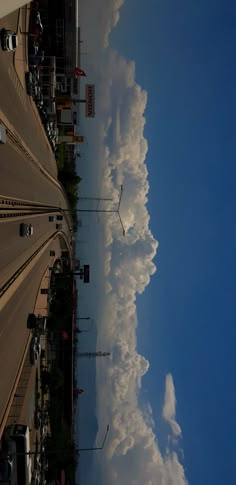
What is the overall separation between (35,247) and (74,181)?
47.8m

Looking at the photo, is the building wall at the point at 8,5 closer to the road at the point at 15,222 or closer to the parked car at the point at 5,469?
the road at the point at 15,222

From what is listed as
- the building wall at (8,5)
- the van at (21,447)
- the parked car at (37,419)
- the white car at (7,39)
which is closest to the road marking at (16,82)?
the white car at (7,39)

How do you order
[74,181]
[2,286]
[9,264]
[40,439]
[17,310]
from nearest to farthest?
1. [2,286]
2. [9,264]
3. [17,310]
4. [40,439]
5. [74,181]

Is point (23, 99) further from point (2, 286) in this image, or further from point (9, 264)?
point (2, 286)

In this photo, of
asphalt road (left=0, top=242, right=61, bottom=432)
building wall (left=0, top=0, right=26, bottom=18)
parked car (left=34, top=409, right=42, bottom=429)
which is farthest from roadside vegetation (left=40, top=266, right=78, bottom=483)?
building wall (left=0, top=0, right=26, bottom=18)

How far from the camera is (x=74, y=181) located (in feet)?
274

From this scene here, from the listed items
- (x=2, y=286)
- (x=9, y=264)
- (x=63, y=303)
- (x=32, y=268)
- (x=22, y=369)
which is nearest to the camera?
(x=2, y=286)

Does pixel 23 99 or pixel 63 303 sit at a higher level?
pixel 23 99

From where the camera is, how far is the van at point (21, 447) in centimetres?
2578

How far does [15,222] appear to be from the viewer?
3025 centimetres

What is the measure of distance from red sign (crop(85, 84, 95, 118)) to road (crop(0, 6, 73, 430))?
3693 centimetres

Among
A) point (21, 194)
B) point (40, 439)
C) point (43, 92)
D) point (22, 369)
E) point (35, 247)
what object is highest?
point (43, 92)

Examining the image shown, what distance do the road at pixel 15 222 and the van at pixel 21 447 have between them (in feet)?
8.71

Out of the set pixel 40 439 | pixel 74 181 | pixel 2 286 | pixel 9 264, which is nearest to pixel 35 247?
pixel 9 264
